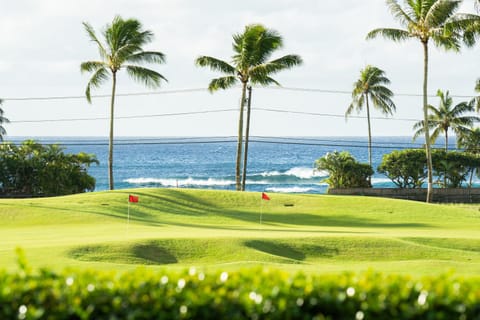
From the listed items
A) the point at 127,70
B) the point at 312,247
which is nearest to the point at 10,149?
the point at 127,70

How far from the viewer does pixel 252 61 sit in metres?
44.7

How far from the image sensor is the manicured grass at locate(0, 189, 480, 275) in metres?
19.5

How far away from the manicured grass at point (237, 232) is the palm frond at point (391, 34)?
11606mm

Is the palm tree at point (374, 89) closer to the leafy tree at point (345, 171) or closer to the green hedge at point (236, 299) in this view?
the leafy tree at point (345, 171)

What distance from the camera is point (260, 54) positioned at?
Result: 4472cm

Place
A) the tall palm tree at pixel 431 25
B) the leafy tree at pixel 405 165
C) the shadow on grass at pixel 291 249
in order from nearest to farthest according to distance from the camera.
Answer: the shadow on grass at pixel 291 249, the tall palm tree at pixel 431 25, the leafy tree at pixel 405 165

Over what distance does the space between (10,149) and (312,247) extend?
108 ft

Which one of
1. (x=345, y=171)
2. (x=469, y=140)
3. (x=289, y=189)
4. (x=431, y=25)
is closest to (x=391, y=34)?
(x=431, y=25)

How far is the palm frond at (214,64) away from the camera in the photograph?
45250mm

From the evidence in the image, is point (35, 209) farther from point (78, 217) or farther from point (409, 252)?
point (409, 252)

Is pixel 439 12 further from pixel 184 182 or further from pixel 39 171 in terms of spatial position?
pixel 184 182

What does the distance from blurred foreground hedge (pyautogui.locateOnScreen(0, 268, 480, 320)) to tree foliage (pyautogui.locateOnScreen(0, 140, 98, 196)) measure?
42.4 m

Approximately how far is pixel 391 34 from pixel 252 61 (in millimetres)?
7969

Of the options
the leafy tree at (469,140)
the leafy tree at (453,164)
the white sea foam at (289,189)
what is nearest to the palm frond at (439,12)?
the leafy tree at (453,164)
